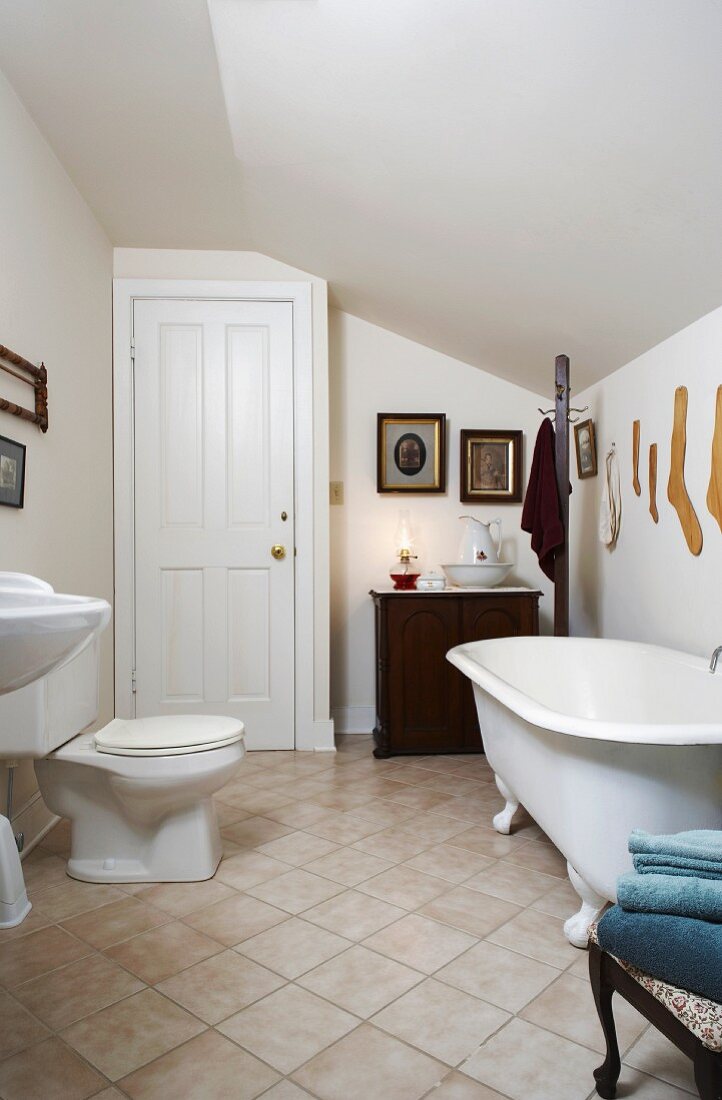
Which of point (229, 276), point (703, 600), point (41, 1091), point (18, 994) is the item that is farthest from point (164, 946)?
point (229, 276)

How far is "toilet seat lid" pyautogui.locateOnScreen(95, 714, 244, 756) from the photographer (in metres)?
2.43

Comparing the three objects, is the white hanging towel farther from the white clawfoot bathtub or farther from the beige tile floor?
the beige tile floor

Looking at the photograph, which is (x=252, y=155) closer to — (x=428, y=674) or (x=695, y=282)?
(x=695, y=282)

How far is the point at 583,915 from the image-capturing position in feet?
6.82

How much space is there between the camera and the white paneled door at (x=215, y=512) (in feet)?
13.1

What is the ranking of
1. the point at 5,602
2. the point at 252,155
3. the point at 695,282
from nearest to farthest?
the point at 5,602 → the point at 695,282 → the point at 252,155

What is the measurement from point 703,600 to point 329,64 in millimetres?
2002

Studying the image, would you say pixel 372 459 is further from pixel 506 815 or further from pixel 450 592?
pixel 506 815

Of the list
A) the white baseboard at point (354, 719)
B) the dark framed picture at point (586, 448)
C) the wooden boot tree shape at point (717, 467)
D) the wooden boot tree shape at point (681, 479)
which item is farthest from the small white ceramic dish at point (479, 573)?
the wooden boot tree shape at point (717, 467)

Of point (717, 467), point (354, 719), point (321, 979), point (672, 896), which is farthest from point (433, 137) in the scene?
point (354, 719)

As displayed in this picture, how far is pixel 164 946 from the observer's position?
2076 millimetres

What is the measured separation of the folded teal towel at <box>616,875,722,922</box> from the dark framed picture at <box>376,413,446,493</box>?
3.29 metres

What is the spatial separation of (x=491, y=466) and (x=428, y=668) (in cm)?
120

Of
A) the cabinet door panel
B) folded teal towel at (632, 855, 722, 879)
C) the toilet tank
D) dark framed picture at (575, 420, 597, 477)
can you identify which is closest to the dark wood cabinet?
the cabinet door panel
